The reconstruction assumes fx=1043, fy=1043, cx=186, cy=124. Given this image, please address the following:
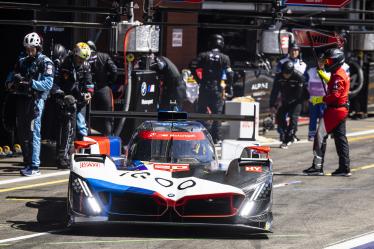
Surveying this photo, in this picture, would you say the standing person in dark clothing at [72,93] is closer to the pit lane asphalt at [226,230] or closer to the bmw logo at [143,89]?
the pit lane asphalt at [226,230]

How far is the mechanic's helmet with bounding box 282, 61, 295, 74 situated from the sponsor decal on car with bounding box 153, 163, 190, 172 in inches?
293

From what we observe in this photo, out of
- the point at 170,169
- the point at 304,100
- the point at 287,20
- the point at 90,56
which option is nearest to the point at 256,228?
the point at 170,169

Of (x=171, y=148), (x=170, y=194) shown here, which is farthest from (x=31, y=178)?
(x=170, y=194)

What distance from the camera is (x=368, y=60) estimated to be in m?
23.6

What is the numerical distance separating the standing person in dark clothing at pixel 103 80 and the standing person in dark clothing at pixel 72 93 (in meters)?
0.57

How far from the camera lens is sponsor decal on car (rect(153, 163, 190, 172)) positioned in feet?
39.4

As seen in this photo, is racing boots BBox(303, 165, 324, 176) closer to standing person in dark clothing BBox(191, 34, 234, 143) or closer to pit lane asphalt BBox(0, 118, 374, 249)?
pit lane asphalt BBox(0, 118, 374, 249)

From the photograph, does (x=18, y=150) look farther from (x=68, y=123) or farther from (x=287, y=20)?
(x=287, y=20)

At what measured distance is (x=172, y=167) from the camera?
12.1 metres

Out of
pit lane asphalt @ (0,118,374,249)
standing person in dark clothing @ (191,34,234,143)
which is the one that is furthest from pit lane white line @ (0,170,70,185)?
standing person in dark clothing @ (191,34,234,143)

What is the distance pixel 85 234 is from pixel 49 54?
24.7 ft

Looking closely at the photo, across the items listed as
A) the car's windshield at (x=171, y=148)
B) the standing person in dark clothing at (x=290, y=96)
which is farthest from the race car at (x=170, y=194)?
the standing person in dark clothing at (x=290, y=96)

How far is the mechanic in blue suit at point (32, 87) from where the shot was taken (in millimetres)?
15109

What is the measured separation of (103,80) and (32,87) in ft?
6.40
